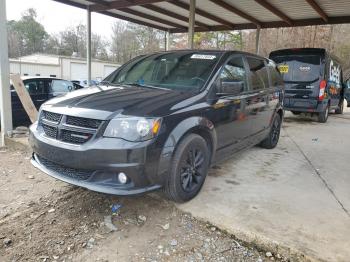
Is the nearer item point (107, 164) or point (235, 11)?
point (107, 164)

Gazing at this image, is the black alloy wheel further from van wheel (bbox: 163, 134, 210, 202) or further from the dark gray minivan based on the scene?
the dark gray minivan

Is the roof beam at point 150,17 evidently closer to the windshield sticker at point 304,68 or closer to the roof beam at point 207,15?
A: the roof beam at point 207,15

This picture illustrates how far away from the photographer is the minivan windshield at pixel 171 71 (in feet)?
12.1

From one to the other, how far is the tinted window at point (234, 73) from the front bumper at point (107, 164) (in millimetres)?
1527

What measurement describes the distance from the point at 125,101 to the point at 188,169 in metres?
0.99

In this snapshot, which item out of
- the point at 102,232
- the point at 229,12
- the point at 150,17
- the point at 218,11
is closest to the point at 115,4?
the point at 150,17

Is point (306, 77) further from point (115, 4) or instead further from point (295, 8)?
point (115, 4)

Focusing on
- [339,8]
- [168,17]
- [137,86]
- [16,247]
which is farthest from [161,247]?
[168,17]

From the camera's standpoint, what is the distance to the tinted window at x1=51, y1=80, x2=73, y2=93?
877 centimetres

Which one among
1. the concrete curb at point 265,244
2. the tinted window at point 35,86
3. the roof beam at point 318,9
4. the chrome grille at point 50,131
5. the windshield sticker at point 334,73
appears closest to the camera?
the concrete curb at point 265,244

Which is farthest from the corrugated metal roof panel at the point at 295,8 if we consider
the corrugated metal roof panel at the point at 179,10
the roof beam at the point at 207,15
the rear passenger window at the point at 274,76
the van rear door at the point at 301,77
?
the rear passenger window at the point at 274,76

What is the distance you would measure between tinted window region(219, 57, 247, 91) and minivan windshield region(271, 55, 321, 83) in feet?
18.0

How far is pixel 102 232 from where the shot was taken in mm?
2912

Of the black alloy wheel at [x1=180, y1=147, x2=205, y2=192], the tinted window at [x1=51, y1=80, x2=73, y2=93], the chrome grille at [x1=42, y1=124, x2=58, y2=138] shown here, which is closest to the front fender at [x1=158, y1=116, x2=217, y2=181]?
the black alloy wheel at [x1=180, y1=147, x2=205, y2=192]
